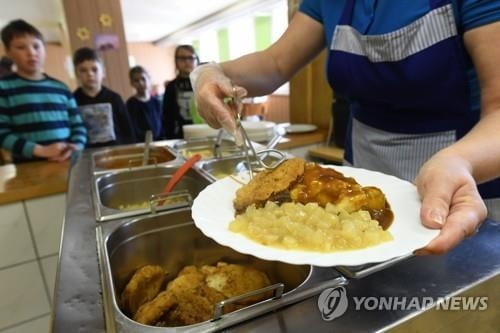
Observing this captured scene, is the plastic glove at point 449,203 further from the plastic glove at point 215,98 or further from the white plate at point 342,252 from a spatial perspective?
the plastic glove at point 215,98

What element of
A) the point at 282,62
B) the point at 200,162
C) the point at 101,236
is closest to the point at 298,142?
the point at 200,162

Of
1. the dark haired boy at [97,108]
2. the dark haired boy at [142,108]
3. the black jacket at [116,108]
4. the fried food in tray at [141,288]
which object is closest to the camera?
the fried food in tray at [141,288]

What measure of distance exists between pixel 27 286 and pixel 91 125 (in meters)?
1.27

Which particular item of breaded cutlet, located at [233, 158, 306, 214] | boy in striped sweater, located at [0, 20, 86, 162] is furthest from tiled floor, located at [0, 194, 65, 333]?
breaded cutlet, located at [233, 158, 306, 214]

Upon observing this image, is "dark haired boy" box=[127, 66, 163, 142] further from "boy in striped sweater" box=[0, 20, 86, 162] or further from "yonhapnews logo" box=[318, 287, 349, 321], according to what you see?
"yonhapnews logo" box=[318, 287, 349, 321]

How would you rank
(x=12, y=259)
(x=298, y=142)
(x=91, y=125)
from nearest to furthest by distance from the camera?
1. (x=12, y=259)
2. (x=298, y=142)
3. (x=91, y=125)

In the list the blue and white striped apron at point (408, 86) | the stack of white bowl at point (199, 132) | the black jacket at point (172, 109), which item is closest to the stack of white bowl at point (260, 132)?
the stack of white bowl at point (199, 132)

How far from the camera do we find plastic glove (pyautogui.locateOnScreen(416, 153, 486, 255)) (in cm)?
Result: 44

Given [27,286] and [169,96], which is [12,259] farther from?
[169,96]

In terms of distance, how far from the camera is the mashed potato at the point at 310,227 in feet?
1.54

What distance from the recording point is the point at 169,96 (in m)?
2.77

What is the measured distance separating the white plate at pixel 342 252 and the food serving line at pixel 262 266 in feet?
0.29

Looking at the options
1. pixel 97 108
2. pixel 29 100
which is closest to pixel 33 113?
pixel 29 100

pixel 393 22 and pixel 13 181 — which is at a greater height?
pixel 393 22
